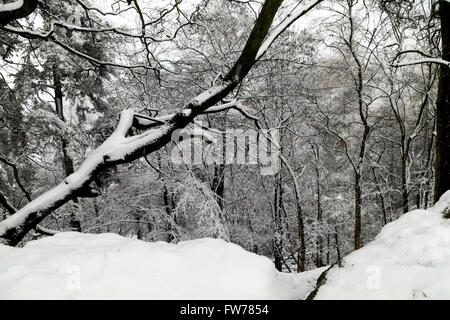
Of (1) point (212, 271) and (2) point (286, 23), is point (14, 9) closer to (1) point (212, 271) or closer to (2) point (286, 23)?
(2) point (286, 23)

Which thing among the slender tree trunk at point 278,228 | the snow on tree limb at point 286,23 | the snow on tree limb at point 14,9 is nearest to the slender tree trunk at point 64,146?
the snow on tree limb at point 14,9

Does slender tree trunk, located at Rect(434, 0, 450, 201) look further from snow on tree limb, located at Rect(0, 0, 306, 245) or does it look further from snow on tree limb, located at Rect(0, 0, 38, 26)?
snow on tree limb, located at Rect(0, 0, 38, 26)

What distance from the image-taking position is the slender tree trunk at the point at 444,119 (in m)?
3.56

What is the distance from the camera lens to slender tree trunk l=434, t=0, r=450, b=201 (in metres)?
3.56

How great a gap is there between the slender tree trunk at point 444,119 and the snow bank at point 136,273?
2681mm

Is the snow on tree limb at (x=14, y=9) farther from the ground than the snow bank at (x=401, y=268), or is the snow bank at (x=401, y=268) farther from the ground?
the snow on tree limb at (x=14, y=9)

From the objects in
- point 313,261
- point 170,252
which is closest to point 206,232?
point 170,252

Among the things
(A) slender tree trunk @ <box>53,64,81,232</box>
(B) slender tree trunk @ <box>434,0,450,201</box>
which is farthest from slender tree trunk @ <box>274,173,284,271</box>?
(B) slender tree trunk @ <box>434,0,450,201</box>

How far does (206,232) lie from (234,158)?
3489 mm

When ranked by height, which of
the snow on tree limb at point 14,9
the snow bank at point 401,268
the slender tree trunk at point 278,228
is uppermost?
the snow on tree limb at point 14,9

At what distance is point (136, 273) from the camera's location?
2.03 meters

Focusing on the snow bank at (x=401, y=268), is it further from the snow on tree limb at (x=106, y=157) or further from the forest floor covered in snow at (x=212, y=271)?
the snow on tree limb at (x=106, y=157)

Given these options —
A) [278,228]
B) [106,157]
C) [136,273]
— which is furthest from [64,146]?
[278,228]

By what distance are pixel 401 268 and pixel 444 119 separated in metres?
2.81
